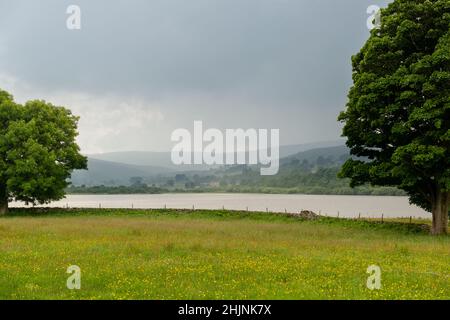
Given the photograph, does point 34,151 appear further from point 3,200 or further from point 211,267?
point 211,267

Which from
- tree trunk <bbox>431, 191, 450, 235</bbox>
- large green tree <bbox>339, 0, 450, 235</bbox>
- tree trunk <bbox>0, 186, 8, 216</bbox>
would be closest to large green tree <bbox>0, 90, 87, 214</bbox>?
tree trunk <bbox>0, 186, 8, 216</bbox>

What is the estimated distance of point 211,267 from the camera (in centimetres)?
2050

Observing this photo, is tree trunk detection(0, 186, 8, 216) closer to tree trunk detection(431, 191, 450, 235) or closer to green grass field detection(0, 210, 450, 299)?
green grass field detection(0, 210, 450, 299)

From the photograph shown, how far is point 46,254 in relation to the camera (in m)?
24.1

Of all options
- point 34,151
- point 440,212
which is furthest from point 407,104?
point 34,151

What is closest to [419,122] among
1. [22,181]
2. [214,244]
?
[214,244]

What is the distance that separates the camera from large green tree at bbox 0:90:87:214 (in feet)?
196

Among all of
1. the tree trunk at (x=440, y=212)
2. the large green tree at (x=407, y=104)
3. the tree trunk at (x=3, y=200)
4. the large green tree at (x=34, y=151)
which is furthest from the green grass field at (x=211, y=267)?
the tree trunk at (x=3, y=200)

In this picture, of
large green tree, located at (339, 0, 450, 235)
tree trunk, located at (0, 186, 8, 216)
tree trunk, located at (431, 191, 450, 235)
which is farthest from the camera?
tree trunk, located at (0, 186, 8, 216)

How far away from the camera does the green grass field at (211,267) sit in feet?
52.5

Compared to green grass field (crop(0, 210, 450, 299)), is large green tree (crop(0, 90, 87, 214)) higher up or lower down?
higher up

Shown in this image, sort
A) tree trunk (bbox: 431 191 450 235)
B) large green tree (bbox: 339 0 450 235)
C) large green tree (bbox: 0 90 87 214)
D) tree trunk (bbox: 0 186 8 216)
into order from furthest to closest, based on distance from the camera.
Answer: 1. tree trunk (bbox: 0 186 8 216)
2. large green tree (bbox: 0 90 87 214)
3. tree trunk (bbox: 431 191 450 235)
4. large green tree (bbox: 339 0 450 235)

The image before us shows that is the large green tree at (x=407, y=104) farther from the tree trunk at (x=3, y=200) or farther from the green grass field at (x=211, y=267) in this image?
the tree trunk at (x=3, y=200)
